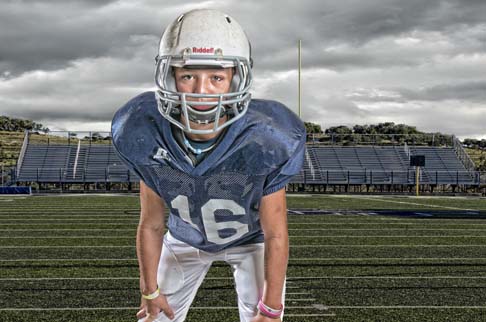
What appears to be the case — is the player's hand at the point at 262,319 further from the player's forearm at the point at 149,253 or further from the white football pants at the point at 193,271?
the player's forearm at the point at 149,253

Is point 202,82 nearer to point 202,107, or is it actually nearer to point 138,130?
point 202,107

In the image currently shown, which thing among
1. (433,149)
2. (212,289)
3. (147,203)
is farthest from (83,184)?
(147,203)

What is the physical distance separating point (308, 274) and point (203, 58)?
15.3ft

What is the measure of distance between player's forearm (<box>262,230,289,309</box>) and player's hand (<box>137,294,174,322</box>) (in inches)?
17.0

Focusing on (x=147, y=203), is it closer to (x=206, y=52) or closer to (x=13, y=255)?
(x=206, y=52)

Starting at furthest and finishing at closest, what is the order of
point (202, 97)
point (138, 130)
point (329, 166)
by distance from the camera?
1. point (329, 166)
2. point (138, 130)
3. point (202, 97)


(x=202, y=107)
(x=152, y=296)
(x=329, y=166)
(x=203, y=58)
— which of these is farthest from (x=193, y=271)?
(x=329, y=166)

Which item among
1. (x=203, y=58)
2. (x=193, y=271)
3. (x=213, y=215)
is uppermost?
(x=203, y=58)

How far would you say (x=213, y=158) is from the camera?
2301 mm

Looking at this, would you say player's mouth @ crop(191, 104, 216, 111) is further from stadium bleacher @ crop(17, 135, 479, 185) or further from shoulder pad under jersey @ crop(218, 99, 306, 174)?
stadium bleacher @ crop(17, 135, 479, 185)

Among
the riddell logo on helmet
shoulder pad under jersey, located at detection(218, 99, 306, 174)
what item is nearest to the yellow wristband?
shoulder pad under jersey, located at detection(218, 99, 306, 174)

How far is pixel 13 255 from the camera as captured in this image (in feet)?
25.5

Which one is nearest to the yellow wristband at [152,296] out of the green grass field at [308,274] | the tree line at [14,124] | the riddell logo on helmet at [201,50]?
the riddell logo on helmet at [201,50]

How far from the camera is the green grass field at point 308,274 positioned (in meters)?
5.00
